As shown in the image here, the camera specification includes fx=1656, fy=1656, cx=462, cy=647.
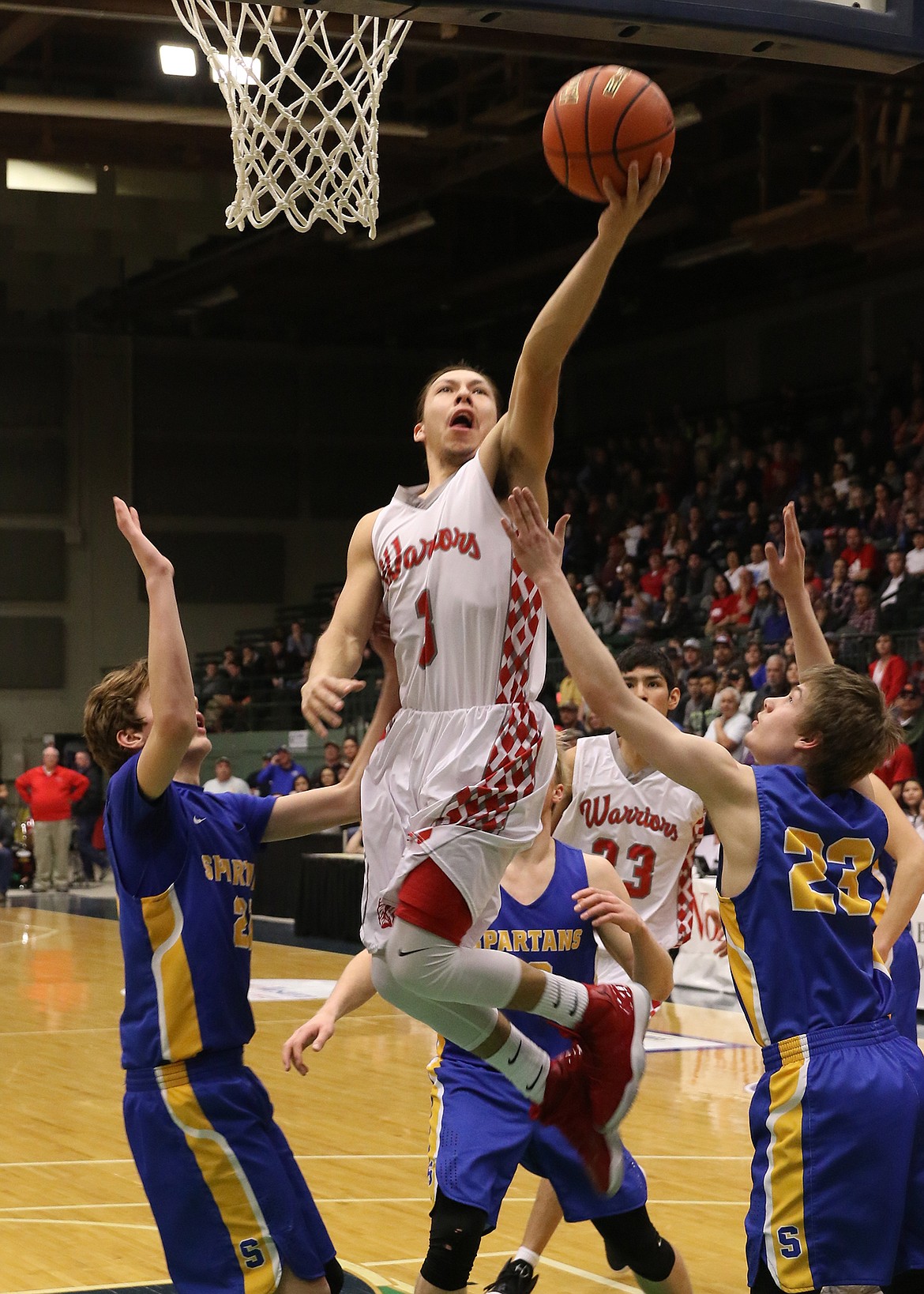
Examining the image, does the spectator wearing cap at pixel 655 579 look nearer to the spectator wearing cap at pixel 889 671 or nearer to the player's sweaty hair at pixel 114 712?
the spectator wearing cap at pixel 889 671

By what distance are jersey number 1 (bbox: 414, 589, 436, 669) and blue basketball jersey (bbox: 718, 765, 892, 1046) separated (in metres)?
0.81

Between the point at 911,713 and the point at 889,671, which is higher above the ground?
the point at 889,671

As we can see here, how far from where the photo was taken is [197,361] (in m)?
29.4

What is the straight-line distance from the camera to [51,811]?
68.8 feet

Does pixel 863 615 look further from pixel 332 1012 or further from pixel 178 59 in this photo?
pixel 332 1012

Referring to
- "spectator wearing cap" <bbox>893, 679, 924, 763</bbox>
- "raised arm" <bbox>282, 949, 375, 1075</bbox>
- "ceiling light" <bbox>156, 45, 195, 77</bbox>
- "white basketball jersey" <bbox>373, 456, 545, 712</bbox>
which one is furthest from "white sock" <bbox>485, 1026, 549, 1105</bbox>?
"ceiling light" <bbox>156, 45, 195, 77</bbox>

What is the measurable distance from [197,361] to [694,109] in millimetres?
14952

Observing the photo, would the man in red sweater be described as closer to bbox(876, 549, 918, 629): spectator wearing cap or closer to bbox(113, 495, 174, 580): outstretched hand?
bbox(876, 549, 918, 629): spectator wearing cap

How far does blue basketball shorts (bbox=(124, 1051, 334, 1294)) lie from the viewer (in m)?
3.87

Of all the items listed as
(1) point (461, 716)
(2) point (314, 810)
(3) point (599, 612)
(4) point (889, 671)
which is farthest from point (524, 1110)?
(3) point (599, 612)

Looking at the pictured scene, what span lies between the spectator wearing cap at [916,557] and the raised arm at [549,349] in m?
12.6

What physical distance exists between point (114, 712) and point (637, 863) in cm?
281

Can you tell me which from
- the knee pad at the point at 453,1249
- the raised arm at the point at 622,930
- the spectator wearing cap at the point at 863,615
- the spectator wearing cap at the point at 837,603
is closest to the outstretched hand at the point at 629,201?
the raised arm at the point at 622,930

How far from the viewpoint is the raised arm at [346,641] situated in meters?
3.62
